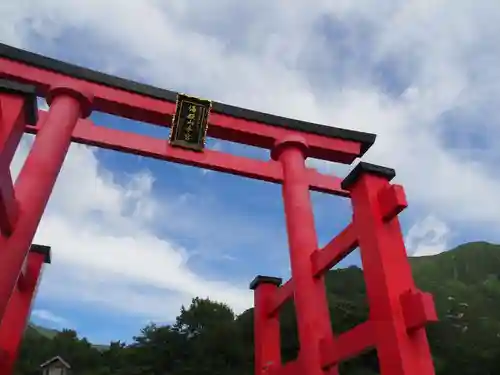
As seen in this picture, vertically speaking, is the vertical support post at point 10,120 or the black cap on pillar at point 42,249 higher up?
the black cap on pillar at point 42,249

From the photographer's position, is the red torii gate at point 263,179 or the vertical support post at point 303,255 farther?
the vertical support post at point 303,255

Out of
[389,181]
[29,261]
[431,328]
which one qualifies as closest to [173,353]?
[431,328]

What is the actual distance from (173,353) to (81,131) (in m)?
17.5

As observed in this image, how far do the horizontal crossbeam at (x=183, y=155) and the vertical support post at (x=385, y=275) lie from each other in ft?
4.82

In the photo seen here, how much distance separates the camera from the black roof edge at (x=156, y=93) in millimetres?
5160

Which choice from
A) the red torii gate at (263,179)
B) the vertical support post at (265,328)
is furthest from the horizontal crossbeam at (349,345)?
the vertical support post at (265,328)

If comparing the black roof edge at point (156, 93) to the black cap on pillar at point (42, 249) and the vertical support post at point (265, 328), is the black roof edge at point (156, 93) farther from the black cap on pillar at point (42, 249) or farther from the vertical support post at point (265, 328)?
the black cap on pillar at point (42, 249)

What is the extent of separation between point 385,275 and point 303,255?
1.42 metres

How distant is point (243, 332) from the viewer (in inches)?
788

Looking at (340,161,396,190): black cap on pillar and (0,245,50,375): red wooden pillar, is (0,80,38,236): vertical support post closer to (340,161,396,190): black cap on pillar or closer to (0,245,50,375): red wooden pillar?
(0,245,50,375): red wooden pillar

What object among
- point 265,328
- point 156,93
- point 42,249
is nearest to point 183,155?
point 156,93

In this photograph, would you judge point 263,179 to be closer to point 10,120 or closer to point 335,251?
point 335,251

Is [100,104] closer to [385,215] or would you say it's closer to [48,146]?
[48,146]

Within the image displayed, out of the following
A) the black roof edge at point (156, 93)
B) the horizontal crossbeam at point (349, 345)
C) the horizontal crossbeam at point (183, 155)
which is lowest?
the horizontal crossbeam at point (349, 345)
